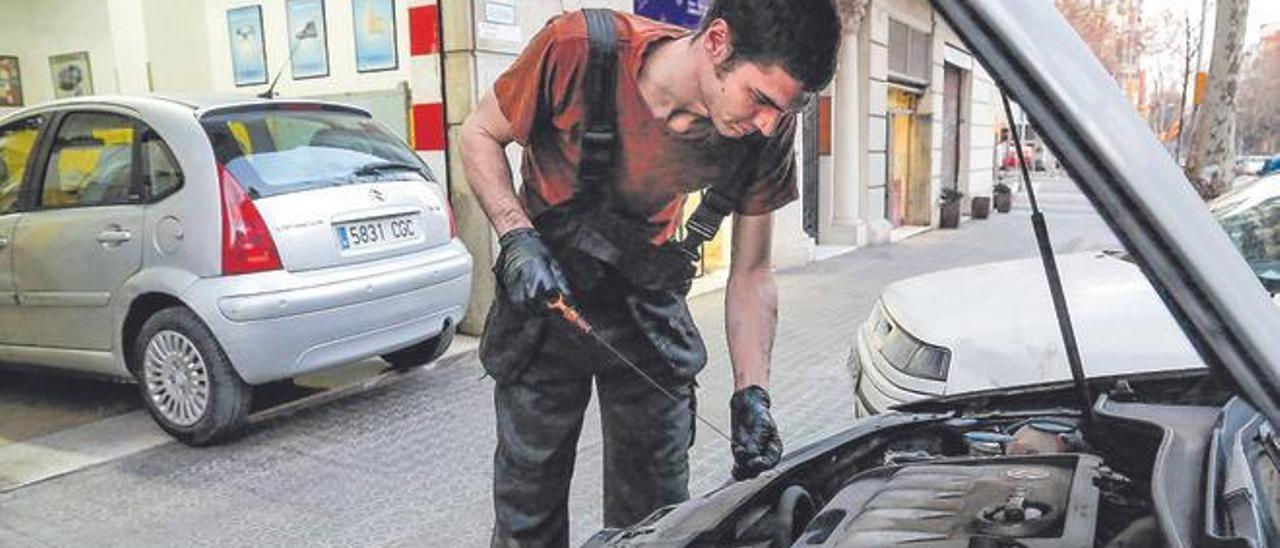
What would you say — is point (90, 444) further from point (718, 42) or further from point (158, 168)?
point (718, 42)

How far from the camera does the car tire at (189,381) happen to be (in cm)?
430

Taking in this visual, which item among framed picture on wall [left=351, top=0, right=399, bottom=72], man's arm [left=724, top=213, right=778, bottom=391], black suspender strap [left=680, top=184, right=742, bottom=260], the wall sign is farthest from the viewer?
framed picture on wall [left=351, top=0, right=399, bottom=72]

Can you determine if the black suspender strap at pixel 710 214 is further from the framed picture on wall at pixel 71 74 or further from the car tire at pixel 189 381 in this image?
the framed picture on wall at pixel 71 74

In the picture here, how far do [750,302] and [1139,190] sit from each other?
56.6 inches

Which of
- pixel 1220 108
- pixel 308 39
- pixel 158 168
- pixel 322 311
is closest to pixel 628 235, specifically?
pixel 322 311

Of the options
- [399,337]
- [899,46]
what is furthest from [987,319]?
[899,46]

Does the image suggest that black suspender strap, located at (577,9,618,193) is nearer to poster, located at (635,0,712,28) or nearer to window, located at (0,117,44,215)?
window, located at (0,117,44,215)

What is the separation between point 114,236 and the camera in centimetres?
454

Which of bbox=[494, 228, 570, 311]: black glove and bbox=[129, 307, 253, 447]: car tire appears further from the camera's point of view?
bbox=[129, 307, 253, 447]: car tire

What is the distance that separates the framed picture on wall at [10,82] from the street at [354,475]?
5.26 meters

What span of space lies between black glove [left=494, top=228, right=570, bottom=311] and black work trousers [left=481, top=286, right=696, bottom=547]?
0.22 meters

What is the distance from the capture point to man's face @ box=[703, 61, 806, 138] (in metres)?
1.75

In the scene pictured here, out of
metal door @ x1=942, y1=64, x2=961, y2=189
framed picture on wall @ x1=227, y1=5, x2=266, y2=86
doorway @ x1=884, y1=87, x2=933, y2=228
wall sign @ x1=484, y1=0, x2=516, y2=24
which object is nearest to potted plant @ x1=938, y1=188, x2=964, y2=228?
doorway @ x1=884, y1=87, x2=933, y2=228

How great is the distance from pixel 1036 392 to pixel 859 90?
1107 cm
